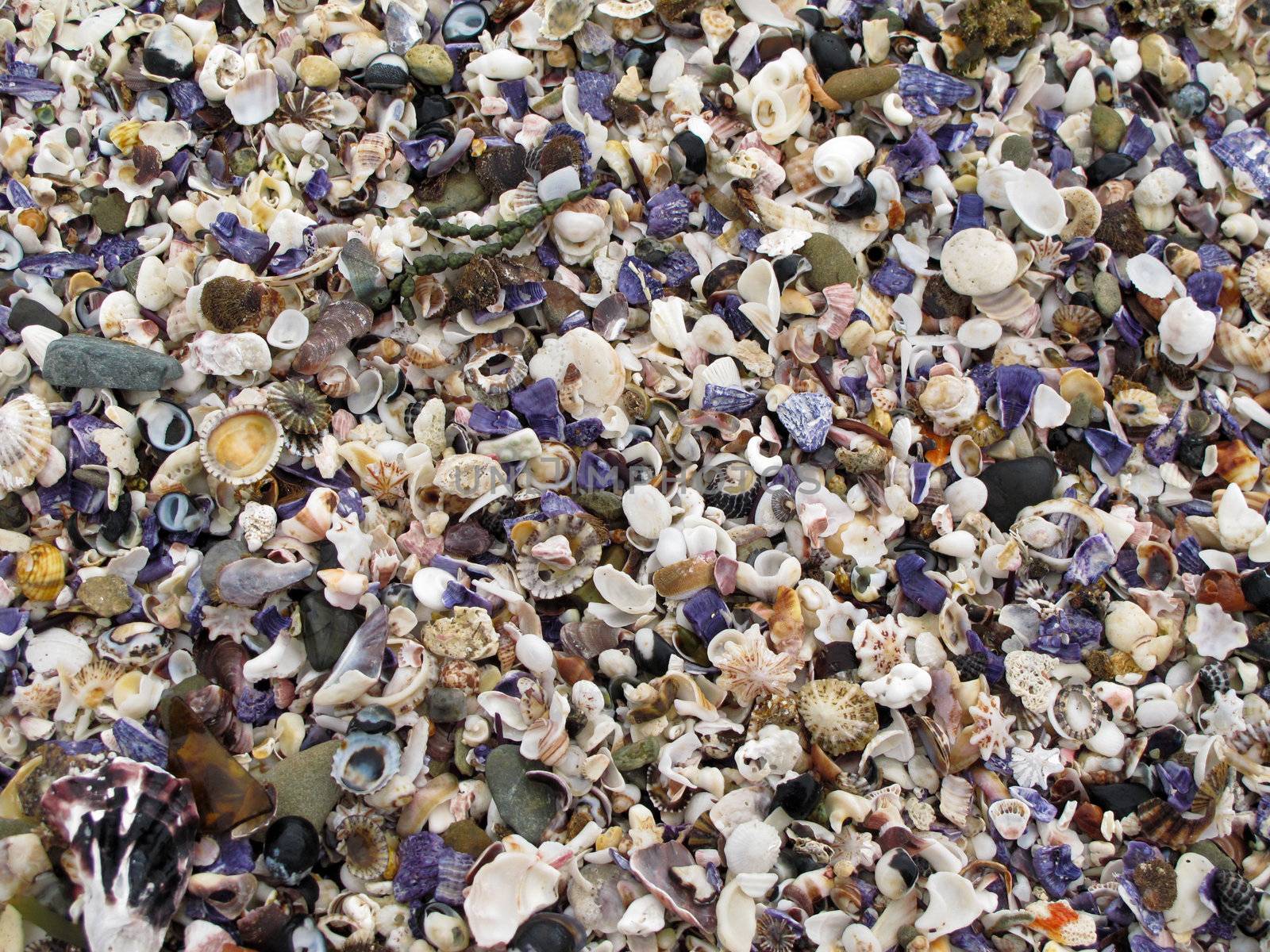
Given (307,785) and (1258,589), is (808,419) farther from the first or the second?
(307,785)

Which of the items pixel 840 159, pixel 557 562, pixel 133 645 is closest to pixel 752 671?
pixel 557 562

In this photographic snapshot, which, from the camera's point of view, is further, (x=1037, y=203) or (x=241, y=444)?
(x=1037, y=203)

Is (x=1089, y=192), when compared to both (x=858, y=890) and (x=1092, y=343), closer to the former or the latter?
(x=1092, y=343)

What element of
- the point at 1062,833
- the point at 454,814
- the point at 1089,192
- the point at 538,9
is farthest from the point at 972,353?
the point at 454,814

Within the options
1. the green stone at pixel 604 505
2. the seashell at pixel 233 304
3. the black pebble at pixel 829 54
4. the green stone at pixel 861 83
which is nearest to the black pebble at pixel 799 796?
the green stone at pixel 604 505

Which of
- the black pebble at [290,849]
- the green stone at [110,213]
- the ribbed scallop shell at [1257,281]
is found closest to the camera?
the black pebble at [290,849]

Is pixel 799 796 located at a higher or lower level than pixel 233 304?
lower

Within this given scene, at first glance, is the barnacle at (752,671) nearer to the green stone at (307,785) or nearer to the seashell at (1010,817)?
the seashell at (1010,817)

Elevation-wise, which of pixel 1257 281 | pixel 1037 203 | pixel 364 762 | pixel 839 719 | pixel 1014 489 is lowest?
pixel 364 762
